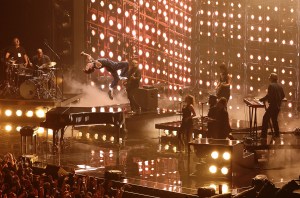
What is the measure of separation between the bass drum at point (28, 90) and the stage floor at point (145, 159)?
61.1 inches

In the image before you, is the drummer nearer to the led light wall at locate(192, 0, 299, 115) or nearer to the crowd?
the crowd

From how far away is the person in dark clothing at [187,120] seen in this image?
1277cm

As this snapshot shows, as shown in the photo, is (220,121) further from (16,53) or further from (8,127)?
(16,53)

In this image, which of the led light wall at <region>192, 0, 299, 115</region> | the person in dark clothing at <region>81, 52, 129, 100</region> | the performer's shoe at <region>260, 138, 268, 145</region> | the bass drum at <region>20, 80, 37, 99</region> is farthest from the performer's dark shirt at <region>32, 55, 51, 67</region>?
the led light wall at <region>192, 0, 299, 115</region>

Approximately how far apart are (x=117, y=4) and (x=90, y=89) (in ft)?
12.3

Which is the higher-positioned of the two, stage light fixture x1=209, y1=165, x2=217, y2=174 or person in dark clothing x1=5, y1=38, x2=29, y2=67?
person in dark clothing x1=5, y1=38, x2=29, y2=67

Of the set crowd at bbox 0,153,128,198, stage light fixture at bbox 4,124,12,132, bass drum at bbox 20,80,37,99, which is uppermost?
bass drum at bbox 20,80,37,99

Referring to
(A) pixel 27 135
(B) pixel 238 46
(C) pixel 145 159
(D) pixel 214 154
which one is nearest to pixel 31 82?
(A) pixel 27 135

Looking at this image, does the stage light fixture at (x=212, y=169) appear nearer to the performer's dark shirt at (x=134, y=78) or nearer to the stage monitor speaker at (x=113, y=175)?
the stage monitor speaker at (x=113, y=175)

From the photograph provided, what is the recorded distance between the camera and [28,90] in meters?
17.5

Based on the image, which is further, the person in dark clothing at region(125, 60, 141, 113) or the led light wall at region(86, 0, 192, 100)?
the led light wall at region(86, 0, 192, 100)

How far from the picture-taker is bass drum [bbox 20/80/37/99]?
57.3ft

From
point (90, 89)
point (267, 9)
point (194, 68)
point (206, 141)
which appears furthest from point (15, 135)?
point (267, 9)

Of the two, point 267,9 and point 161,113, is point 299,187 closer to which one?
point 161,113
